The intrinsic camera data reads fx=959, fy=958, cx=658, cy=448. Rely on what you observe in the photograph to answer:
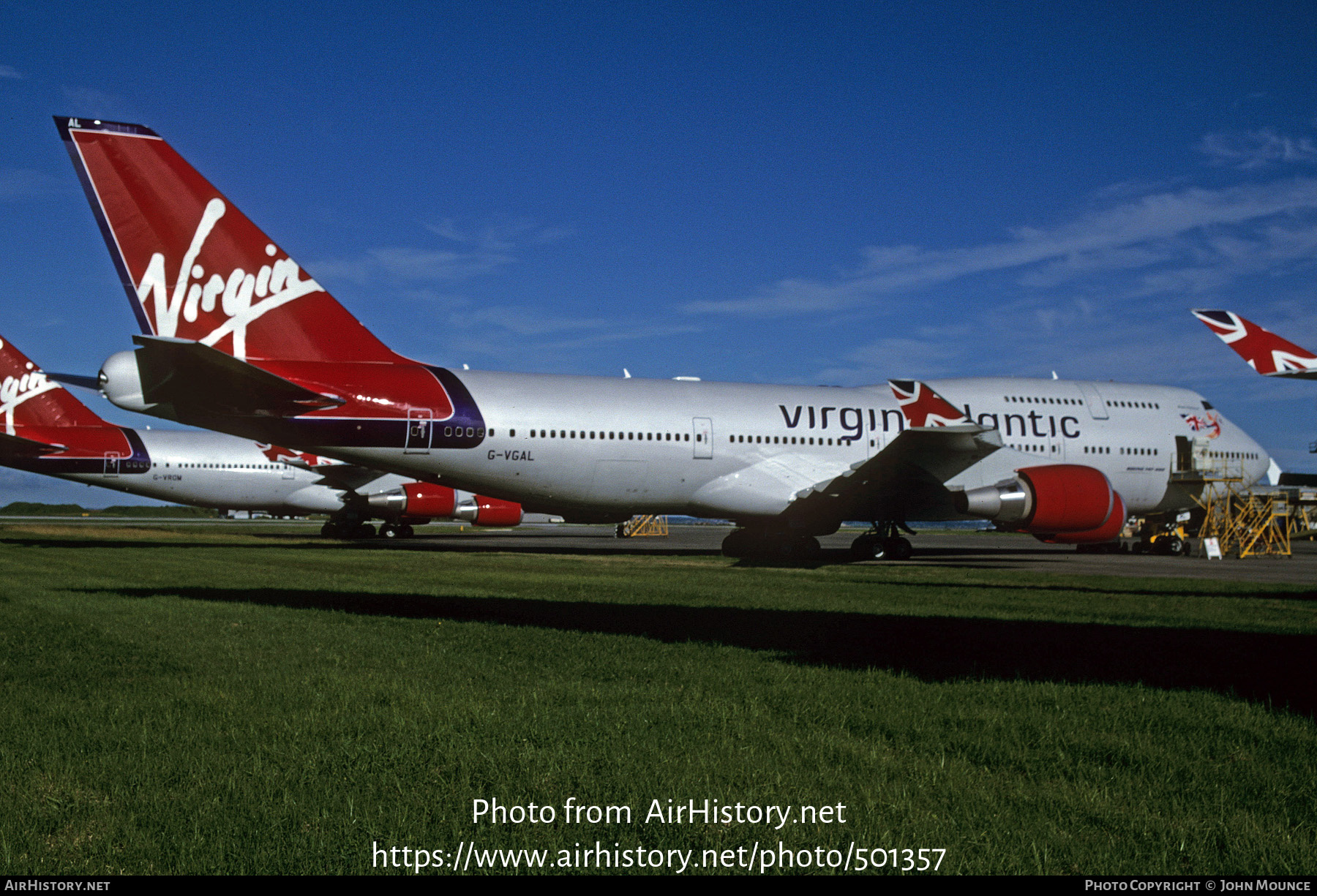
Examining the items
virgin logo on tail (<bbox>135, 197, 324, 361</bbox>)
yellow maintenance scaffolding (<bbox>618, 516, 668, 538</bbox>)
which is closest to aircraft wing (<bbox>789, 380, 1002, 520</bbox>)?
virgin logo on tail (<bbox>135, 197, 324, 361</bbox>)

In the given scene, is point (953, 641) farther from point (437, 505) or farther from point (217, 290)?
point (437, 505)

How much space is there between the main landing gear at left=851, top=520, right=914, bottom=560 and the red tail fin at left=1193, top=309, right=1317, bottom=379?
53.2ft

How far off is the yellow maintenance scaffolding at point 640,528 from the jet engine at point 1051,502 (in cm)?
2603

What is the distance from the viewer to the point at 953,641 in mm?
7801

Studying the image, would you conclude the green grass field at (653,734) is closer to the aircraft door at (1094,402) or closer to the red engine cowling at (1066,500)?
the red engine cowling at (1066,500)

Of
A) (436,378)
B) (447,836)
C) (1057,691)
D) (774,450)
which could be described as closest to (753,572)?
(774,450)

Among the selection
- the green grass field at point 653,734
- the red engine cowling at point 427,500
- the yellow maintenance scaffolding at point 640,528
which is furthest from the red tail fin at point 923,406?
the yellow maintenance scaffolding at point 640,528

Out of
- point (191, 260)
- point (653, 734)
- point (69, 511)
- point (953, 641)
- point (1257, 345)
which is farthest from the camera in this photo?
point (69, 511)

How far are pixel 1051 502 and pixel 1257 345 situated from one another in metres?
14.2

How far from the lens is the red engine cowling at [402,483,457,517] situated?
34.4 meters

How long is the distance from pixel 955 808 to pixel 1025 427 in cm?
2228

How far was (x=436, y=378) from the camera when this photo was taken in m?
19.3

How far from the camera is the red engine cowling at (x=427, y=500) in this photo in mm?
34375

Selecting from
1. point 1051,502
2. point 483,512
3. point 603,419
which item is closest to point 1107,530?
point 1051,502
